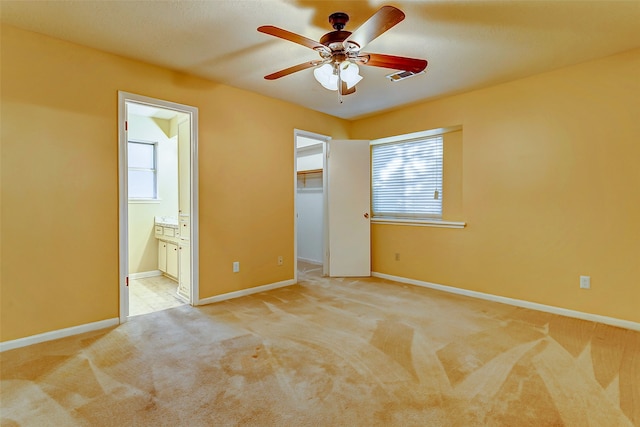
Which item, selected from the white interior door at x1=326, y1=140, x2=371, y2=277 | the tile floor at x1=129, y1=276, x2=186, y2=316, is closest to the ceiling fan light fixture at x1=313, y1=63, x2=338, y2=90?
the white interior door at x1=326, y1=140, x2=371, y2=277

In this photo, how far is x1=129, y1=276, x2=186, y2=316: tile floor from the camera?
11.2 ft

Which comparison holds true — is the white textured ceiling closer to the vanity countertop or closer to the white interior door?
the white interior door

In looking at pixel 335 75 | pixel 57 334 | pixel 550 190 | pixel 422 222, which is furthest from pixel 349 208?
pixel 57 334

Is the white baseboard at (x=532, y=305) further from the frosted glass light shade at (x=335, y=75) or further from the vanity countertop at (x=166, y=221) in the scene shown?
the vanity countertop at (x=166, y=221)

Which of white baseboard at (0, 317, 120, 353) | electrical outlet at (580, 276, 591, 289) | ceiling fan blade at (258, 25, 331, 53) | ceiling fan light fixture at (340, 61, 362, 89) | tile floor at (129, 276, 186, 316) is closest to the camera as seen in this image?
ceiling fan blade at (258, 25, 331, 53)

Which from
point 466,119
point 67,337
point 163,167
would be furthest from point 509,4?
point 163,167

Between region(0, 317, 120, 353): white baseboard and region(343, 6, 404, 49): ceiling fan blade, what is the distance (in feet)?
10.2

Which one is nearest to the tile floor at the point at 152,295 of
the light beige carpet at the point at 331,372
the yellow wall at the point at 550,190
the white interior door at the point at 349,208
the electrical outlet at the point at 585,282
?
the light beige carpet at the point at 331,372

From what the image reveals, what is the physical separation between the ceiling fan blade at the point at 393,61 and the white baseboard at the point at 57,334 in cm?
313

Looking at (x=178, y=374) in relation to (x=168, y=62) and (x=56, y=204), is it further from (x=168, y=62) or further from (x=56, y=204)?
(x=168, y=62)

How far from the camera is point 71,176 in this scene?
2.69 meters

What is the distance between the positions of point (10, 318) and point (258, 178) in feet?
8.49

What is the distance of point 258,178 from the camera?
4.02 metres

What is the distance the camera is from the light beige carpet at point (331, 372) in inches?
66.6
